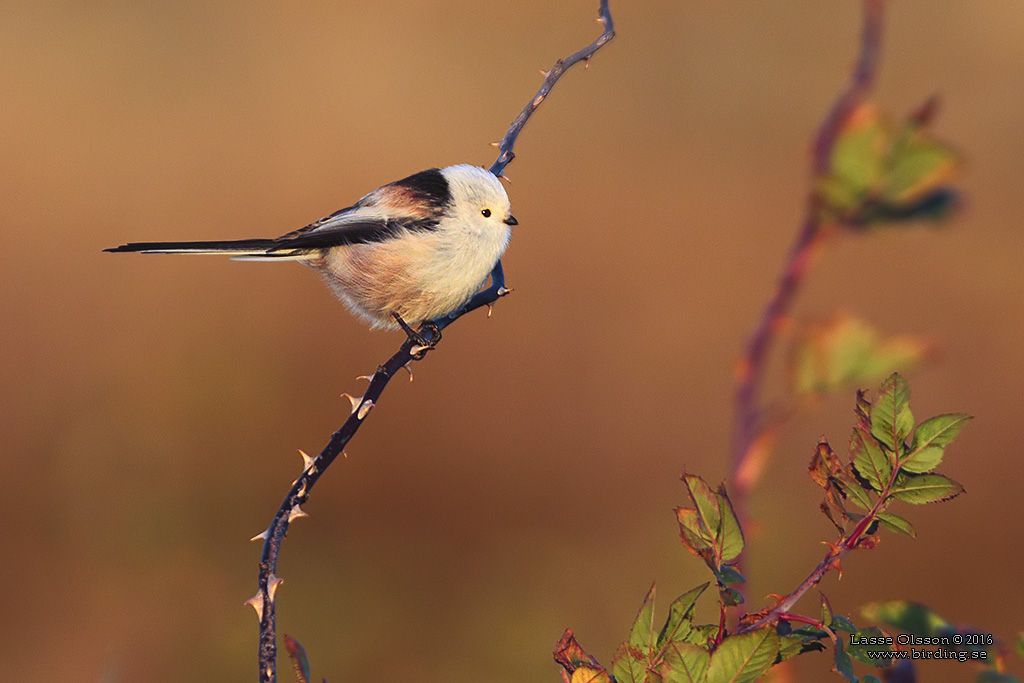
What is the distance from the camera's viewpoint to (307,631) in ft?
12.0

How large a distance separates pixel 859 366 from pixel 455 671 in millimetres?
3223

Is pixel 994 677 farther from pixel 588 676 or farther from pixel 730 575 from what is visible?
pixel 588 676

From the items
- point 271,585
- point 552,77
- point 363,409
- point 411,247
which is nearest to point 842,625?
point 271,585

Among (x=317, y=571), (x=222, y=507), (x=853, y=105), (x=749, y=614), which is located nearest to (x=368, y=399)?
(x=749, y=614)

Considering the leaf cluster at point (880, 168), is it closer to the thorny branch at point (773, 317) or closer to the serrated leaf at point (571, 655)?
the thorny branch at point (773, 317)

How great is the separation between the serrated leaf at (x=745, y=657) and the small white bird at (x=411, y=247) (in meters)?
1.93

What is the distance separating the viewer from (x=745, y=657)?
0.65 metres

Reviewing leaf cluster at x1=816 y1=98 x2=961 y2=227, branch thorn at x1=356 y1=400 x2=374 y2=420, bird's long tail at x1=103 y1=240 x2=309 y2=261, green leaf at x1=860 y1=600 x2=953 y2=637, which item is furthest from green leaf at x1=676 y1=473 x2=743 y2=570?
bird's long tail at x1=103 y1=240 x2=309 y2=261

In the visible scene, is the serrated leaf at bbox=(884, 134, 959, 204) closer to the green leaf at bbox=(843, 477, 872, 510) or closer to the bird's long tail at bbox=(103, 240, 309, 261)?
the green leaf at bbox=(843, 477, 872, 510)

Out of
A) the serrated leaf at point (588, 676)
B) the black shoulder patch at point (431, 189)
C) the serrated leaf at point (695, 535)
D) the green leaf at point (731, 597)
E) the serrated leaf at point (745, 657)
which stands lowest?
the serrated leaf at point (588, 676)

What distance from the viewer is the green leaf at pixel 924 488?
670mm

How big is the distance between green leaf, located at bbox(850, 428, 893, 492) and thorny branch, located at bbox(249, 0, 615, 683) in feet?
1.89

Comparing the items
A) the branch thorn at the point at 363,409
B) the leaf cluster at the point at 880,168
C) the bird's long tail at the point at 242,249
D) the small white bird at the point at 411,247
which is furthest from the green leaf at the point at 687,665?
the small white bird at the point at 411,247

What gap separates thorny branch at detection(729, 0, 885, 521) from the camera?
58 cm
